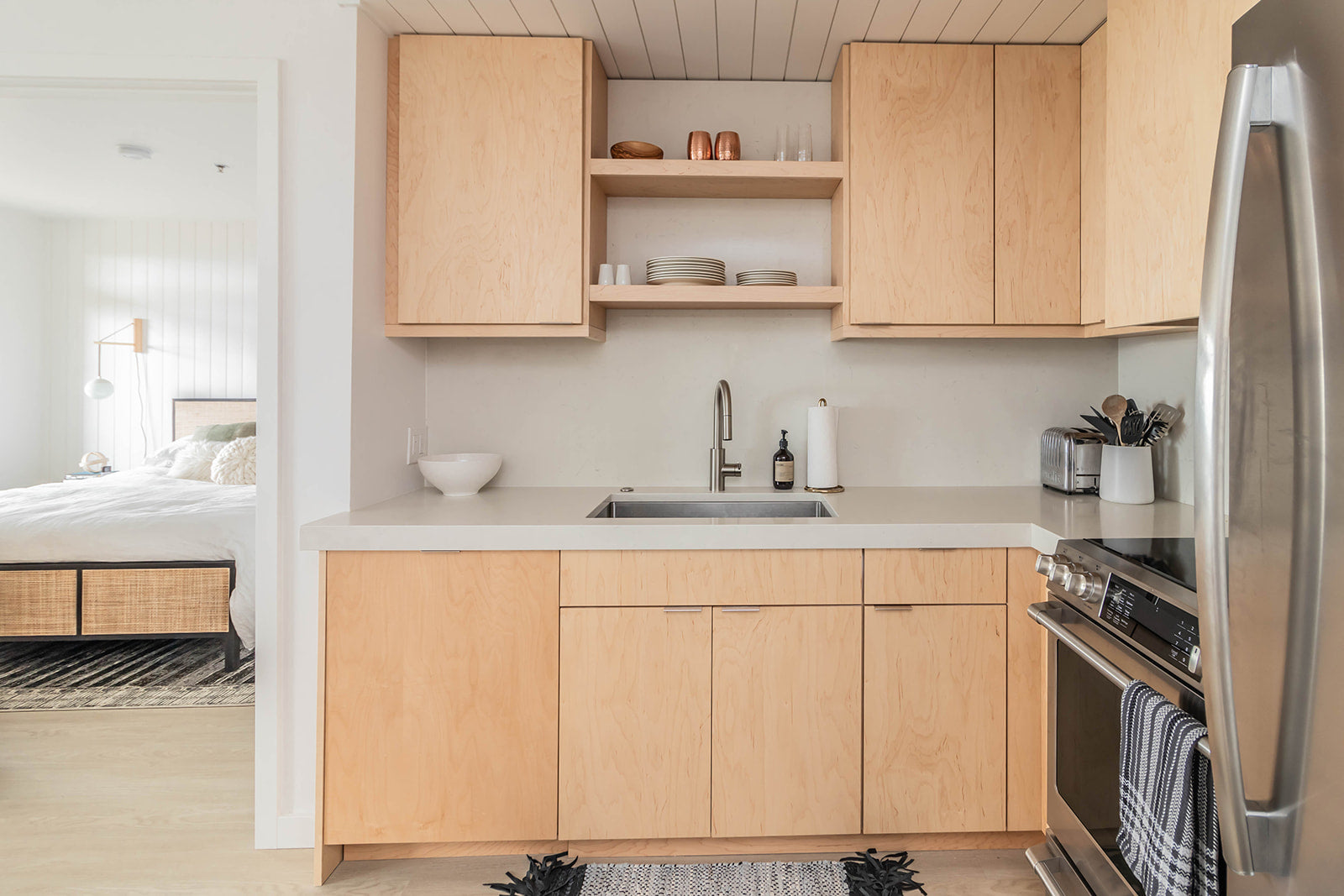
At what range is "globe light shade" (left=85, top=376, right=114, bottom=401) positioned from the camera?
194 inches

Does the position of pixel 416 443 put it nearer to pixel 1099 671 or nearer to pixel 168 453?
pixel 1099 671

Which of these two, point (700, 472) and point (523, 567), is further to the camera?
point (700, 472)

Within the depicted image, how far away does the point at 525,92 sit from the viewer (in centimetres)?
205

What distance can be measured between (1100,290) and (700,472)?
4.27 feet

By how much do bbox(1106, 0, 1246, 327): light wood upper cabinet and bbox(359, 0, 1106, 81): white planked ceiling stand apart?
64 cm

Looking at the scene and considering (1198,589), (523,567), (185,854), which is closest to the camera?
(1198,589)

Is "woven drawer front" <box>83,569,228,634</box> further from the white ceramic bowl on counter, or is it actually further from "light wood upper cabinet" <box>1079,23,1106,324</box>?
"light wood upper cabinet" <box>1079,23,1106,324</box>

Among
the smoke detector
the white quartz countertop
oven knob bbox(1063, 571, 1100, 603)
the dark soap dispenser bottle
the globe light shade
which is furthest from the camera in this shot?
the globe light shade

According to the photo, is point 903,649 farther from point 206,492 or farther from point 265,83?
point 206,492

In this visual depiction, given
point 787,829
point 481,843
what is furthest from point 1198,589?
point 481,843

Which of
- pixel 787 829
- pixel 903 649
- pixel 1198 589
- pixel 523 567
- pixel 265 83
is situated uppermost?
pixel 265 83

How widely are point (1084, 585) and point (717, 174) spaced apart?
1458 millimetres

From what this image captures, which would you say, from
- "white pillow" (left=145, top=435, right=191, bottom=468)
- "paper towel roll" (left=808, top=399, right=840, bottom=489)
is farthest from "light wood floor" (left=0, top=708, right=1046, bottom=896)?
"white pillow" (left=145, top=435, right=191, bottom=468)

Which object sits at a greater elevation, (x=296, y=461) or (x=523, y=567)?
(x=296, y=461)
